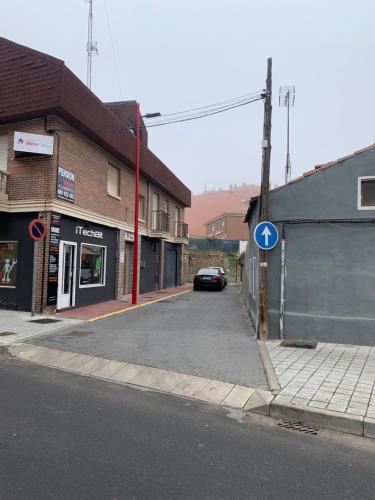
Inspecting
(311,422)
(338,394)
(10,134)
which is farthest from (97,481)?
(10,134)

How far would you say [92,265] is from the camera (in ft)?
50.8

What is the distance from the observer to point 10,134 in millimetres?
13234

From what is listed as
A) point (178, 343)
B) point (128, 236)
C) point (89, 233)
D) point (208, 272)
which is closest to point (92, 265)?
point (89, 233)

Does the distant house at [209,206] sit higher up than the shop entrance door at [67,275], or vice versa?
the distant house at [209,206]

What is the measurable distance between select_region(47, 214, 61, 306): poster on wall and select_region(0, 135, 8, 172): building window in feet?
7.79

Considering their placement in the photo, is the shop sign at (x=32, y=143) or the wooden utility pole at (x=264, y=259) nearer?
the wooden utility pole at (x=264, y=259)

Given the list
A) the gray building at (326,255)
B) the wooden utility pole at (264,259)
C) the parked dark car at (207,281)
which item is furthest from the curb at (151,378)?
the parked dark car at (207,281)

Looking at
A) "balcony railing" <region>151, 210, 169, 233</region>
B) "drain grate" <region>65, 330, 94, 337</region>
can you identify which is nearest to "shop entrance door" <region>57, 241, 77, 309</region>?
"drain grate" <region>65, 330, 94, 337</region>

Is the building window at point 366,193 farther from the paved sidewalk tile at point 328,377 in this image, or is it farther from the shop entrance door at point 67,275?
the shop entrance door at point 67,275

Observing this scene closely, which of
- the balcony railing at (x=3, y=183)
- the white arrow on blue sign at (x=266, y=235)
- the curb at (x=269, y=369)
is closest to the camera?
the curb at (x=269, y=369)

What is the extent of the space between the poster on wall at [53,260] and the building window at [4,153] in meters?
2.38

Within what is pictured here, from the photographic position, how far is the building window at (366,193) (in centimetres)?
890

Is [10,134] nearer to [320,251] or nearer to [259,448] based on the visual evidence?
[320,251]

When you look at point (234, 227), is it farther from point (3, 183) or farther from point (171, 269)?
point (3, 183)
